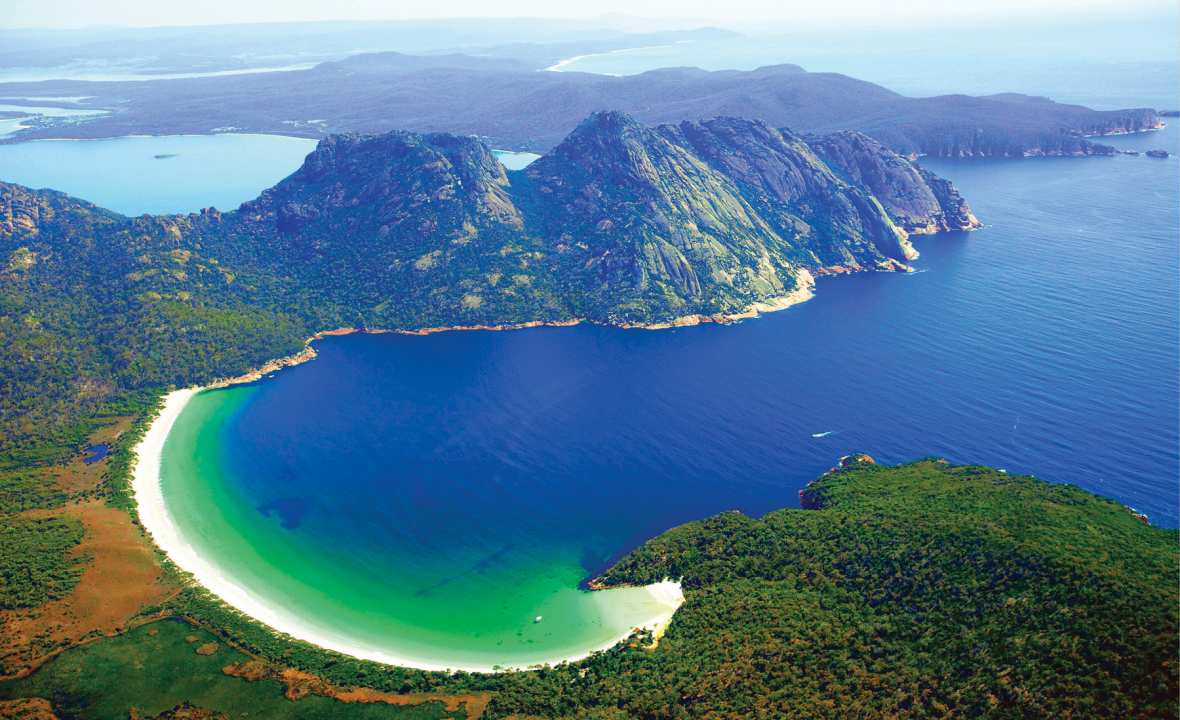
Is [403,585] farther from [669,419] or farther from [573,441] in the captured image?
[669,419]

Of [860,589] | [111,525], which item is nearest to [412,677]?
[860,589]

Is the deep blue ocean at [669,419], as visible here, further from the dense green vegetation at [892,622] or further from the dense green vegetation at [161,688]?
the dense green vegetation at [161,688]

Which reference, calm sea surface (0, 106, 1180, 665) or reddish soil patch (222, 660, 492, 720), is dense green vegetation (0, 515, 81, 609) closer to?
calm sea surface (0, 106, 1180, 665)

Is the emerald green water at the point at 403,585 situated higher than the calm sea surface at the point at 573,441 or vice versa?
the calm sea surface at the point at 573,441

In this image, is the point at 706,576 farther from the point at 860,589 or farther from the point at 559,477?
the point at 559,477

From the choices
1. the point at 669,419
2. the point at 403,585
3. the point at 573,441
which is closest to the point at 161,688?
the point at 403,585

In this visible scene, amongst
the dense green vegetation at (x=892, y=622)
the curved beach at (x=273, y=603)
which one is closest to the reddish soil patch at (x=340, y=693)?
the dense green vegetation at (x=892, y=622)

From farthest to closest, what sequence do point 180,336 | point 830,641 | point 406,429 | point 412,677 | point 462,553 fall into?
point 180,336, point 406,429, point 462,553, point 412,677, point 830,641

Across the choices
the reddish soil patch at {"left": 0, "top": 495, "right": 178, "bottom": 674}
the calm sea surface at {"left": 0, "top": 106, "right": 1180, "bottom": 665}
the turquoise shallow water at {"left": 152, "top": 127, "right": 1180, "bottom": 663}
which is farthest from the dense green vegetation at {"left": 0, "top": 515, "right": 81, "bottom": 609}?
the turquoise shallow water at {"left": 152, "top": 127, "right": 1180, "bottom": 663}
